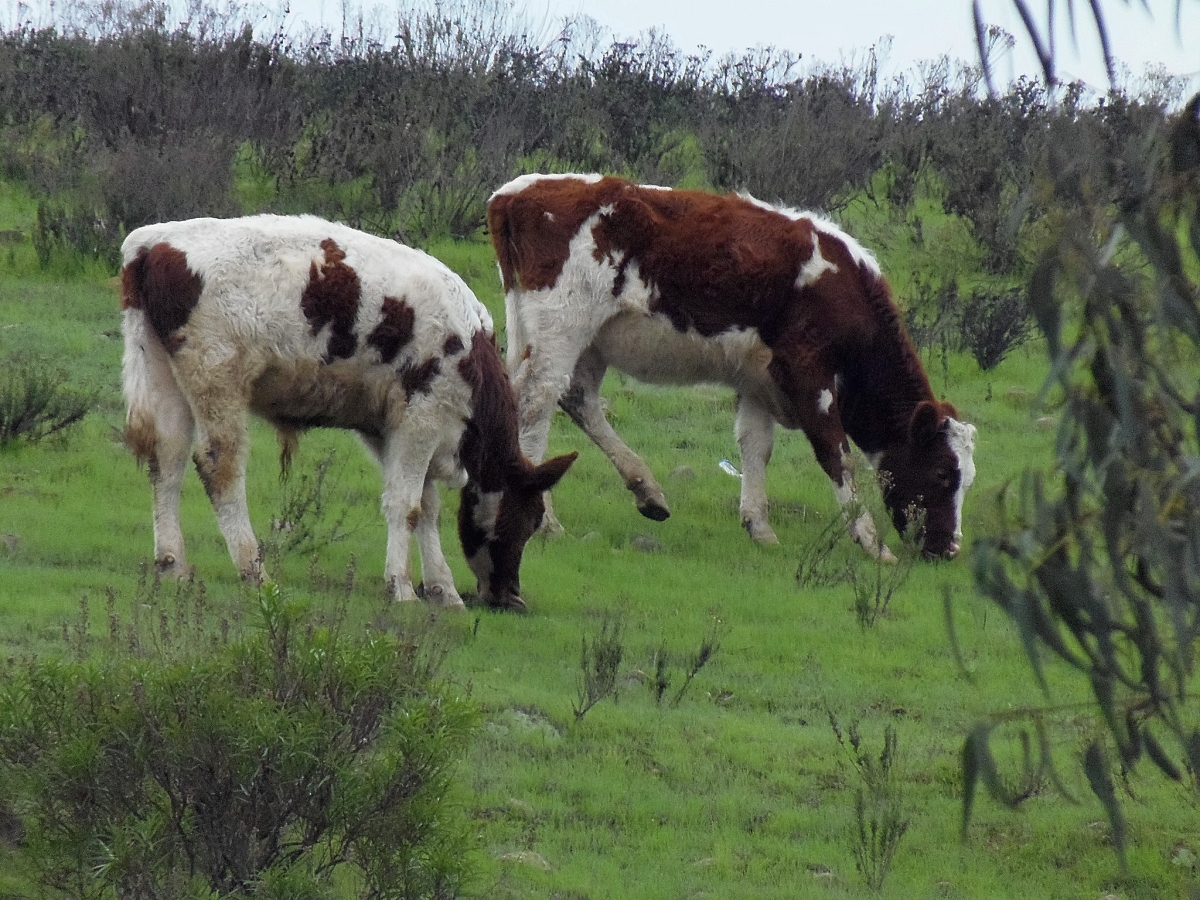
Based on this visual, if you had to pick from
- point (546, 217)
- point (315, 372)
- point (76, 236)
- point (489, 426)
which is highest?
point (546, 217)

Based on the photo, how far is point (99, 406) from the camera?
45.3 feet

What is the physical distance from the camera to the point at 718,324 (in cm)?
1232

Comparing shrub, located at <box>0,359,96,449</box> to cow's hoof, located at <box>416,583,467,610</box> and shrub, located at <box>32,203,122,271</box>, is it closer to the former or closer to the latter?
cow's hoof, located at <box>416,583,467,610</box>

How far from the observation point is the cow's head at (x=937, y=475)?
12.4m

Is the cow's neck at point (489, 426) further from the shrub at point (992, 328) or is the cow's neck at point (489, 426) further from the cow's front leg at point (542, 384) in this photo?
the shrub at point (992, 328)

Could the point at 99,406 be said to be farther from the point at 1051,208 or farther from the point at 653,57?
the point at 653,57

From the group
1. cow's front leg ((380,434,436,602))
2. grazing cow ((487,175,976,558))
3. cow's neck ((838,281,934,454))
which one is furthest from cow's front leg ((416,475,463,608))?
cow's neck ((838,281,934,454))

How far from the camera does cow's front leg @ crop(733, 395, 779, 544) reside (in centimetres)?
1269

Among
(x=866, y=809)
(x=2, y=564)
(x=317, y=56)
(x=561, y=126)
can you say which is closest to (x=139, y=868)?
(x=866, y=809)

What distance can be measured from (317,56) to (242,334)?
17.4 metres

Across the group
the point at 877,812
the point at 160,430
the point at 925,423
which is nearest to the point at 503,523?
the point at 160,430

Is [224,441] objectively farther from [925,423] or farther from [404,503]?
[925,423]

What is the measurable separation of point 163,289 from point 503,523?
2.42m

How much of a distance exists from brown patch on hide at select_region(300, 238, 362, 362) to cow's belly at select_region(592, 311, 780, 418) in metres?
2.94
